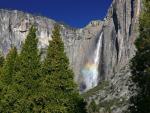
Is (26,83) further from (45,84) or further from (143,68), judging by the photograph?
(143,68)

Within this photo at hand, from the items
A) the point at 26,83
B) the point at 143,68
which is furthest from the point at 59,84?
the point at 143,68

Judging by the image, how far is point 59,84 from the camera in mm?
40781

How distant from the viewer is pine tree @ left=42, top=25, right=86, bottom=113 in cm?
4050

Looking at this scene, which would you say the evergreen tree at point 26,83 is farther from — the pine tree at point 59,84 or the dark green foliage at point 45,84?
the pine tree at point 59,84

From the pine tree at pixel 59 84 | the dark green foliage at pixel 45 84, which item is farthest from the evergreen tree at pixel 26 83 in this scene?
the pine tree at pixel 59 84

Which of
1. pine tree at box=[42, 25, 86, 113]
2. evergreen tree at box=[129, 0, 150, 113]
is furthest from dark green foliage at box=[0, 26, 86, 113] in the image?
evergreen tree at box=[129, 0, 150, 113]

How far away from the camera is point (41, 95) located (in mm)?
40844

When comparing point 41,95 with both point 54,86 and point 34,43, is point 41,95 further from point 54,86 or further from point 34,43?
point 34,43

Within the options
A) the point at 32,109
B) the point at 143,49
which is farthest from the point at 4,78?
the point at 143,49

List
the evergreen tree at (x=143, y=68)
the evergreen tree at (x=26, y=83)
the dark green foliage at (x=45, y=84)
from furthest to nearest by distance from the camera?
the evergreen tree at (x=26, y=83) < the dark green foliage at (x=45, y=84) < the evergreen tree at (x=143, y=68)


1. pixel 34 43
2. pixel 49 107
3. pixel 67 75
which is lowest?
pixel 49 107

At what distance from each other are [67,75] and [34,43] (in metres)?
5.56

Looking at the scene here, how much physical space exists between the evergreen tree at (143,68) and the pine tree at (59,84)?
32.8 ft

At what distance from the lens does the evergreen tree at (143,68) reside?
1199 inches
